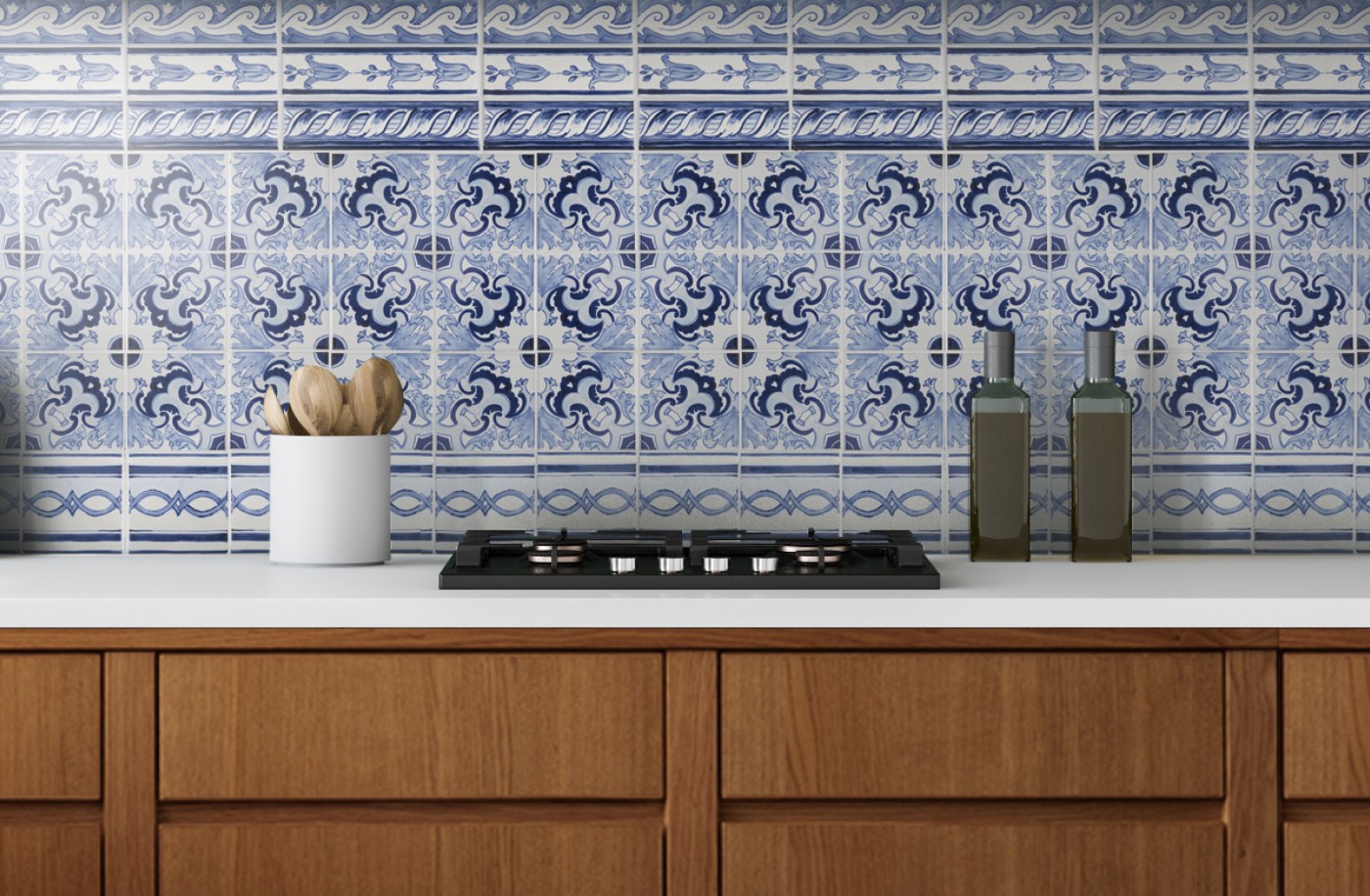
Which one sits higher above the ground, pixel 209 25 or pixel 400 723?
pixel 209 25

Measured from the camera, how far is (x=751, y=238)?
6.24ft

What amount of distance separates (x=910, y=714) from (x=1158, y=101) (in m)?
1.11

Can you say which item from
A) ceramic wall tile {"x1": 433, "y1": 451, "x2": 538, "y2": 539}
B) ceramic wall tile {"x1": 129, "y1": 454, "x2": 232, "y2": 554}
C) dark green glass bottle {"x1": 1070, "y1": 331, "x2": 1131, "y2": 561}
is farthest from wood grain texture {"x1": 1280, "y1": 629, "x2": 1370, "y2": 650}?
ceramic wall tile {"x1": 129, "y1": 454, "x2": 232, "y2": 554}

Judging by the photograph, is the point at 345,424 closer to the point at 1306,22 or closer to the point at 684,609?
the point at 684,609

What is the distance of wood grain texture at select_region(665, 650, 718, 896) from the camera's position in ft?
4.50

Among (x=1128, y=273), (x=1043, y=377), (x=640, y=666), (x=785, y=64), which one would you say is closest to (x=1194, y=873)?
(x=640, y=666)

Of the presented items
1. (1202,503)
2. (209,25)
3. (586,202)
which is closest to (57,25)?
(209,25)

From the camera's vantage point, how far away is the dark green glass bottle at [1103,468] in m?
1.76

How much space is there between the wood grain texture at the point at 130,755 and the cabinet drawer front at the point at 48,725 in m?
0.02

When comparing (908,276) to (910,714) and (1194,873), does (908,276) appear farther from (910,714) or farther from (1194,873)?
(1194,873)

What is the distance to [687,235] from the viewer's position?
1906 mm

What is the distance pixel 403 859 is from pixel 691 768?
0.34 metres

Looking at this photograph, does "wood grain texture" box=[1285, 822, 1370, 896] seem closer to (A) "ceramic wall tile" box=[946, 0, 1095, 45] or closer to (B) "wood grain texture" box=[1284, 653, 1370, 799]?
(B) "wood grain texture" box=[1284, 653, 1370, 799]

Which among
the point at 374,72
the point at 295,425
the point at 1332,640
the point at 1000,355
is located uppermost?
the point at 374,72
